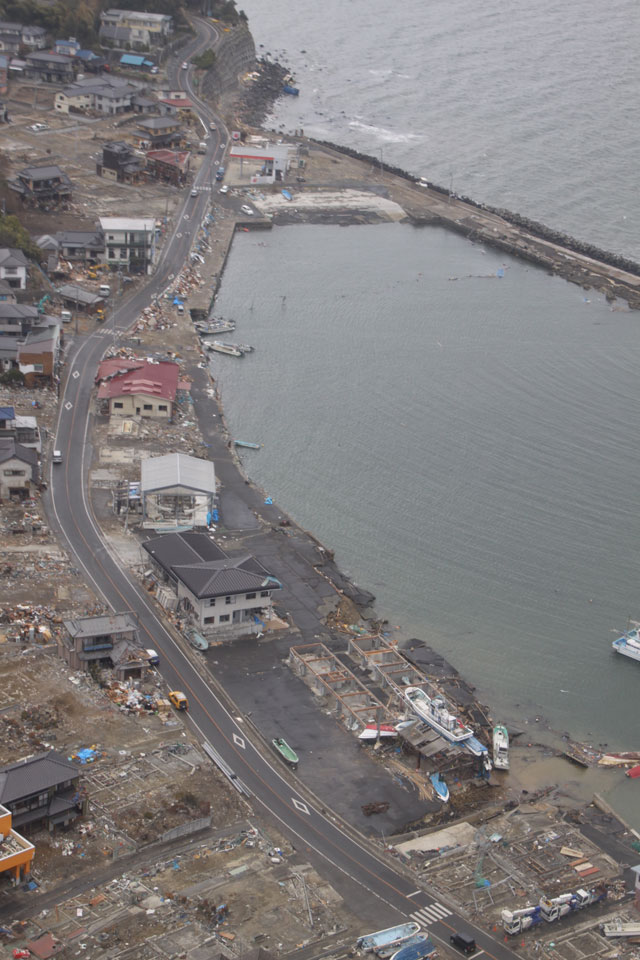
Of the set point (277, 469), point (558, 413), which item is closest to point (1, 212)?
point (277, 469)

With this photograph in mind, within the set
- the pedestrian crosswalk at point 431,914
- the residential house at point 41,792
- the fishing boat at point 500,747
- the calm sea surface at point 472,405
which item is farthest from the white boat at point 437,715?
the residential house at point 41,792

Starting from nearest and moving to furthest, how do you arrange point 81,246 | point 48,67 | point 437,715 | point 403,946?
point 403,946
point 437,715
point 81,246
point 48,67

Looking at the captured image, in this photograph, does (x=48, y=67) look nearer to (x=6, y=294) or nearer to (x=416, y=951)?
(x=6, y=294)

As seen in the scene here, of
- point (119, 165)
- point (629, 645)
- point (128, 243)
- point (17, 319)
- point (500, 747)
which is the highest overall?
point (119, 165)

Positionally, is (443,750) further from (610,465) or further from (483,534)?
(610,465)

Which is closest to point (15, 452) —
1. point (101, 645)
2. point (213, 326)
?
point (101, 645)

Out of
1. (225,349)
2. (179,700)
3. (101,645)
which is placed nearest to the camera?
(179,700)

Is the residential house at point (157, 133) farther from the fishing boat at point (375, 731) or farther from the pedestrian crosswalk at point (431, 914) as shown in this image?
the pedestrian crosswalk at point (431, 914)
